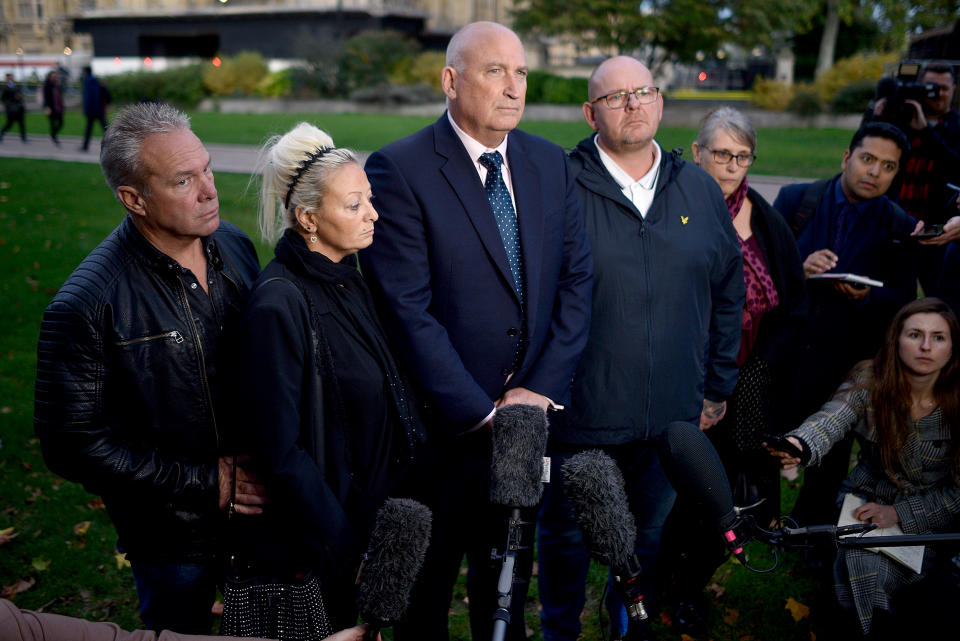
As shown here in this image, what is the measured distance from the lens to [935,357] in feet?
12.8

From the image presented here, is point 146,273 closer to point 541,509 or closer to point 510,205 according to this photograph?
point 510,205

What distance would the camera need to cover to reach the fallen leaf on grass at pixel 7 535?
16.4 feet

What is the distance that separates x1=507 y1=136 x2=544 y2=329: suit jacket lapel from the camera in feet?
10.9

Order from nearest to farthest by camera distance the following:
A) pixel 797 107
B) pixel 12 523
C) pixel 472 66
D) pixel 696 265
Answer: pixel 472 66 → pixel 696 265 → pixel 12 523 → pixel 797 107

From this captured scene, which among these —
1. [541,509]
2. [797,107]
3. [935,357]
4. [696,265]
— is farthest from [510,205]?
[797,107]

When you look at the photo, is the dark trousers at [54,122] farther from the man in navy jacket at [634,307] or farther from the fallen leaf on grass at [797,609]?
the fallen leaf on grass at [797,609]

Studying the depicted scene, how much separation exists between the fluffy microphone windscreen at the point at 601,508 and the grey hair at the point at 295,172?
1428 millimetres

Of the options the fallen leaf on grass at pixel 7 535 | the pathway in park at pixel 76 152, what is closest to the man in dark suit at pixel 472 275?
the fallen leaf on grass at pixel 7 535

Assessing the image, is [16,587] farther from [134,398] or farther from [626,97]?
[626,97]

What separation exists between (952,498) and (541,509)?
6.74 ft

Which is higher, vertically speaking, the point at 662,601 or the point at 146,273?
the point at 146,273

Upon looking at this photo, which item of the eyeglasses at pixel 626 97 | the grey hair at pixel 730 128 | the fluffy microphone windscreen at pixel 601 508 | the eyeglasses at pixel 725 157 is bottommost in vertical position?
the fluffy microphone windscreen at pixel 601 508

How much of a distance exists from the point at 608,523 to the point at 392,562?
0.62 m

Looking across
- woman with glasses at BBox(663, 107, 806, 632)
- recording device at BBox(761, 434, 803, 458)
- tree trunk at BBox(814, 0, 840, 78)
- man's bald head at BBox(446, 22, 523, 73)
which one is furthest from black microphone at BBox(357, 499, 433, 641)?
tree trunk at BBox(814, 0, 840, 78)
